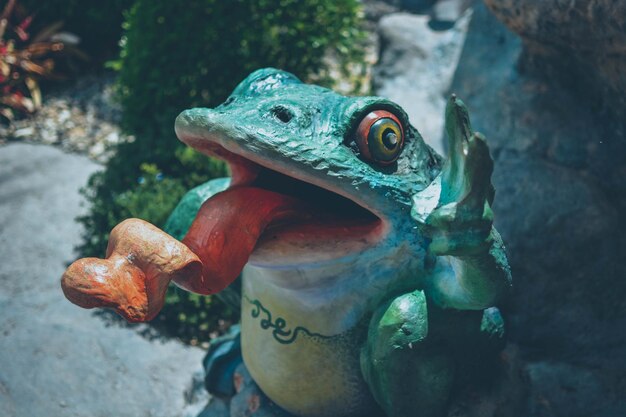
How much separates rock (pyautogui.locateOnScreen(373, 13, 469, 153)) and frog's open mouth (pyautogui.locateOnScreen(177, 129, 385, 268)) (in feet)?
6.53

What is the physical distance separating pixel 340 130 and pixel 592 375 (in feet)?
4.49

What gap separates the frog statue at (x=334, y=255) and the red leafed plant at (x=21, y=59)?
12.5ft

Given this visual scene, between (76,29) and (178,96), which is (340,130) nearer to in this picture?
(178,96)

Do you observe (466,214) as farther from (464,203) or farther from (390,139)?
(390,139)

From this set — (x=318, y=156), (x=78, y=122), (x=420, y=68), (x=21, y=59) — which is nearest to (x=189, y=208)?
(x=318, y=156)

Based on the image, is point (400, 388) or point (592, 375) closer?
point (400, 388)

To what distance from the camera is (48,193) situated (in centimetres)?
464

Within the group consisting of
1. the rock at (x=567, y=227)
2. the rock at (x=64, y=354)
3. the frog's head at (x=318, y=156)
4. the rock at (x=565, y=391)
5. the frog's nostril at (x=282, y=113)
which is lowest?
the rock at (x=64, y=354)

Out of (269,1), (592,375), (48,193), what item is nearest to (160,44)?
(269,1)

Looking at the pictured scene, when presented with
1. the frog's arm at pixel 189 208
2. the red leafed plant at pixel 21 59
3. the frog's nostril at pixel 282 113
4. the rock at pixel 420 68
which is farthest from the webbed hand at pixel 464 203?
the red leafed plant at pixel 21 59

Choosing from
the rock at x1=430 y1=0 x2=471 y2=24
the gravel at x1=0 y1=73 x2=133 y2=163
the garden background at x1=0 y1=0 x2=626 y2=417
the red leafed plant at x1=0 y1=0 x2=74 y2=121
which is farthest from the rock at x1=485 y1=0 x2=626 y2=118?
the red leafed plant at x1=0 y1=0 x2=74 y2=121

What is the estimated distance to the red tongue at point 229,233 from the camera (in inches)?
79.6

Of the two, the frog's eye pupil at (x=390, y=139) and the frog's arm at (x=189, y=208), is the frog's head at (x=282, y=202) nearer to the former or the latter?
the frog's eye pupil at (x=390, y=139)

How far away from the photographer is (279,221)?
2104 millimetres
